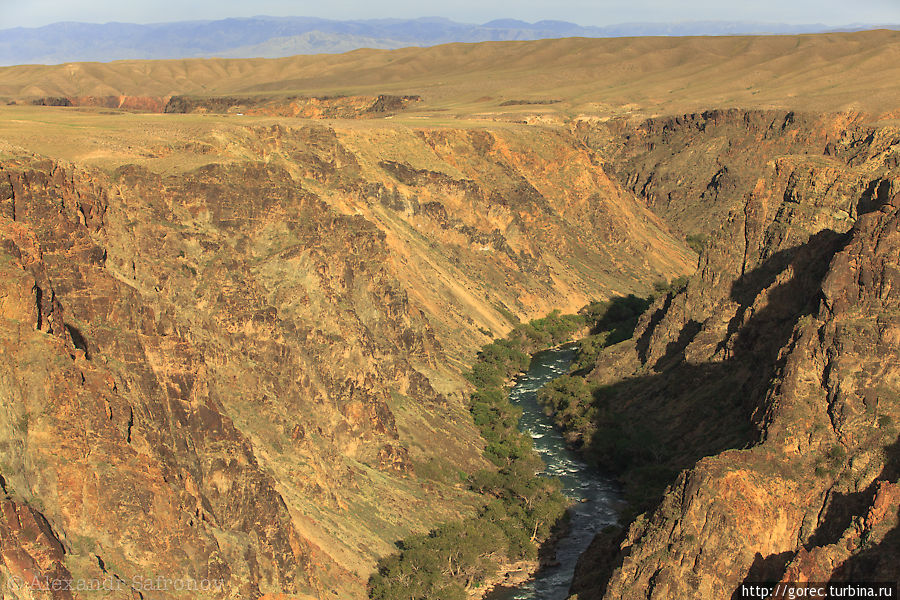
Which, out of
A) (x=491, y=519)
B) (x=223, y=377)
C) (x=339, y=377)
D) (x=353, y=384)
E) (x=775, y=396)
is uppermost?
(x=775, y=396)

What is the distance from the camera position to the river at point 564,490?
207ft

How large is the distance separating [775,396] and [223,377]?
106ft

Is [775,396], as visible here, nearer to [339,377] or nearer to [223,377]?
[339,377]

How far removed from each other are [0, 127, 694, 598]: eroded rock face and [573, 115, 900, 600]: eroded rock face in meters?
16.4

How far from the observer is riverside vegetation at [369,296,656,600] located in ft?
201

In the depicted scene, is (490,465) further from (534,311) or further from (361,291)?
(534,311)

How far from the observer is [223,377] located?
65062 millimetres

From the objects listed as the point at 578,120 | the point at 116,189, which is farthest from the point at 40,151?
the point at 578,120

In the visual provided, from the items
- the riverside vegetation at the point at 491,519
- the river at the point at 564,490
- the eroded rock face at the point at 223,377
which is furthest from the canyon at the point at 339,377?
the river at the point at 564,490

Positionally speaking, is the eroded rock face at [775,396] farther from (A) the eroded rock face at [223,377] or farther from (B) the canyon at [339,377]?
(A) the eroded rock face at [223,377]
